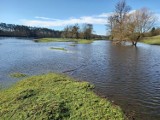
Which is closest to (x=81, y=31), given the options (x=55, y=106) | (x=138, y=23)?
(x=138, y=23)

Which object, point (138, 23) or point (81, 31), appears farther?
point (81, 31)

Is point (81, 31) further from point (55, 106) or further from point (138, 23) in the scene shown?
point (55, 106)

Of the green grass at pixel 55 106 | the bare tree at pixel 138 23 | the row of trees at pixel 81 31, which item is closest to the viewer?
the green grass at pixel 55 106

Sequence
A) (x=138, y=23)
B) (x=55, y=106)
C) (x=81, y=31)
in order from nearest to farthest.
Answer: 1. (x=55, y=106)
2. (x=138, y=23)
3. (x=81, y=31)

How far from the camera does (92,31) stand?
421 feet

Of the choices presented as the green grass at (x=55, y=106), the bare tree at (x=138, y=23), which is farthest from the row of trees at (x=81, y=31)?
the green grass at (x=55, y=106)

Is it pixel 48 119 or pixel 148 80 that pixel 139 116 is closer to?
pixel 48 119

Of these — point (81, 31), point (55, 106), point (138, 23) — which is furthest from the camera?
point (81, 31)

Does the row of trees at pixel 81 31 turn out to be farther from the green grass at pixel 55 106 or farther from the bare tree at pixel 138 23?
the green grass at pixel 55 106

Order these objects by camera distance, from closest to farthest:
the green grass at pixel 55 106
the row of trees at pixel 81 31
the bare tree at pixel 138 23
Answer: the green grass at pixel 55 106 < the bare tree at pixel 138 23 < the row of trees at pixel 81 31

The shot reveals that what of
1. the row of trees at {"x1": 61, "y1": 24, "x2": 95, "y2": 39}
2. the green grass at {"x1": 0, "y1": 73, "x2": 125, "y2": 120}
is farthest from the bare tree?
the row of trees at {"x1": 61, "y1": 24, "x2": 95, "y2": 39}

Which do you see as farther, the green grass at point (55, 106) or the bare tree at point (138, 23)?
the bare tree at point (138, 23)

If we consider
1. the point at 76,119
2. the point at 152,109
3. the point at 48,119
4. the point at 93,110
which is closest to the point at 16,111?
the point at 48,119

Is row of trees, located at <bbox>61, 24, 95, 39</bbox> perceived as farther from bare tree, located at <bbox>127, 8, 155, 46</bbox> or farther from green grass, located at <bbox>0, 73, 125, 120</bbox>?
green grass, located at <bbox>0, 73, 125, 120</bbox>
